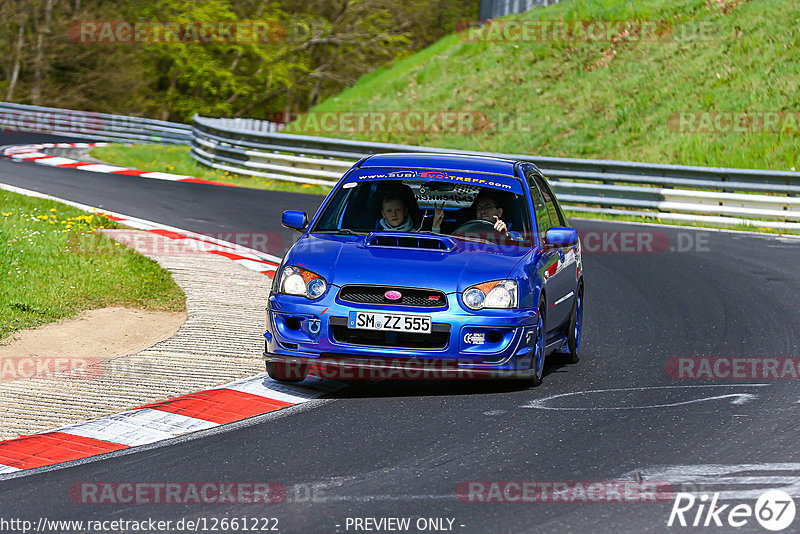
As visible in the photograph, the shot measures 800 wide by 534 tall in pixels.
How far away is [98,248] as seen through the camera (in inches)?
542

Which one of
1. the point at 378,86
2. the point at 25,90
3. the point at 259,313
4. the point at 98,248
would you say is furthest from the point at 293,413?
the point at 25,90

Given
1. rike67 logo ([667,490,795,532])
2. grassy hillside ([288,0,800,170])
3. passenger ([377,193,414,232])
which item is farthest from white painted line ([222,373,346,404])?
grassy hillside ([288,0,800,170])

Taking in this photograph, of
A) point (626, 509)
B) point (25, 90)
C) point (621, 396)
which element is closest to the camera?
point (626, 509)

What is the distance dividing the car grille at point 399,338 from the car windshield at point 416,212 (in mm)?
1233

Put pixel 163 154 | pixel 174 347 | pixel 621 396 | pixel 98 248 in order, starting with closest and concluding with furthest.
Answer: pixel 621 396
pixel 174 347
pixel 98 248
pixel 163 154

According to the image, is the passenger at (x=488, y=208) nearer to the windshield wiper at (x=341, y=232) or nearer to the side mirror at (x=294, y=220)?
the windshield wiper at (x=341, y=232)

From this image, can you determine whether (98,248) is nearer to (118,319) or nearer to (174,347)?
(118,319)

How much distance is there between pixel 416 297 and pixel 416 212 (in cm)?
151

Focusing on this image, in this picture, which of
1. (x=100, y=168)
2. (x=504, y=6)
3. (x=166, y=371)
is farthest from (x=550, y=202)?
(x=504, y=6)

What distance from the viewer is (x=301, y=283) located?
7.60 metres

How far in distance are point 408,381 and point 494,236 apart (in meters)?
1.24

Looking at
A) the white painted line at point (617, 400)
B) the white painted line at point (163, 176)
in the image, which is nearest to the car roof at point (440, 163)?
the white painted line at point (617, 400)

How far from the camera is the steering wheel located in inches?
334

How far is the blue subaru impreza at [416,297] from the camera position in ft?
24.2
